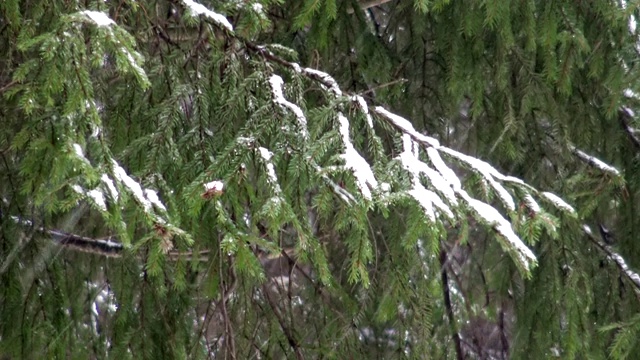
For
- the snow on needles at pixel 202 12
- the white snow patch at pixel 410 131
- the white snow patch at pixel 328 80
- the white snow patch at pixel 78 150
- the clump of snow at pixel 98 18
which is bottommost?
the white snow patch at pixel 78 150

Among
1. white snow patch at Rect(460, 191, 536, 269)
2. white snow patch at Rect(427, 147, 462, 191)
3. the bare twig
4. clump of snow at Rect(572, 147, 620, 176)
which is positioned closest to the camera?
white snow patch at Rect(460, 191, 536, 269)

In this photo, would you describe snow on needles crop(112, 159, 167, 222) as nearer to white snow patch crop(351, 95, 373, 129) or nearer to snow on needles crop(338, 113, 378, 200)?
snow on needles crop(338, 113, 378, 200)

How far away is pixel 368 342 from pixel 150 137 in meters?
2.12

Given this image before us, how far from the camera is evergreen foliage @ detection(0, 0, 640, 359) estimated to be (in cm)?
240

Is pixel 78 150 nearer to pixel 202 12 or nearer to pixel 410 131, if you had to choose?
pixel 202 12

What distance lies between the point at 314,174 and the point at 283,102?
276mm

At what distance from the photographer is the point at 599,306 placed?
4.25m

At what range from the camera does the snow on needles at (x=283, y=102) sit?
8.44ft

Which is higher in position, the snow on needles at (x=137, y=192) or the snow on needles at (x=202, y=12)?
the snow on needles at (x=202, y=12)

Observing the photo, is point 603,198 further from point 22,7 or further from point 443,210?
point 22,7


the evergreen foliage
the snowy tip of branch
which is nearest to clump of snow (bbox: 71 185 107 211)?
the evergreen foliage

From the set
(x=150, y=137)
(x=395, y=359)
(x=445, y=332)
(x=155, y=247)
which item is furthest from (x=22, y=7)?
(x=445, y=332)

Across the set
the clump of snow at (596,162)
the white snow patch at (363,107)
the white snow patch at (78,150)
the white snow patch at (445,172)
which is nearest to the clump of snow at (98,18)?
the white snow patch at (78,150)

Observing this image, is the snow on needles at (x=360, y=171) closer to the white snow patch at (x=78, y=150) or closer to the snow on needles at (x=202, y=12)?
the snow on needles at (x=202, y=12)
